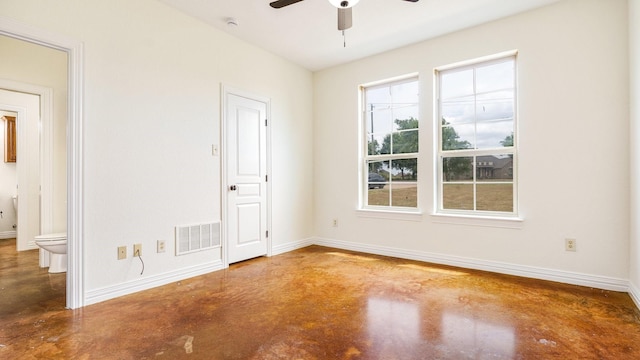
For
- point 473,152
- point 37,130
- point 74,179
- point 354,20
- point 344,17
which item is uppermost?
point 354,20

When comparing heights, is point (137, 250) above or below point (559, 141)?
below

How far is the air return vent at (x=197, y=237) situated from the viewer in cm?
325

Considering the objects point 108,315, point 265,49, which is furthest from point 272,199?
point 108,315

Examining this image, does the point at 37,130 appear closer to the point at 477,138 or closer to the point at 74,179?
the point at 74,179

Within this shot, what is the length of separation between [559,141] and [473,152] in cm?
80

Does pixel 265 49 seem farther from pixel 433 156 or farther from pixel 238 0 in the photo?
pixel 433 156

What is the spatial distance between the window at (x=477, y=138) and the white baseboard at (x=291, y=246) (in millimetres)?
2028

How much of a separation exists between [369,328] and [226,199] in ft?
7.37

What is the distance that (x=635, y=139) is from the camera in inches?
103

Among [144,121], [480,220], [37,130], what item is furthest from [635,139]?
[37,130]

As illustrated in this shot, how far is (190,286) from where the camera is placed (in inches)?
120

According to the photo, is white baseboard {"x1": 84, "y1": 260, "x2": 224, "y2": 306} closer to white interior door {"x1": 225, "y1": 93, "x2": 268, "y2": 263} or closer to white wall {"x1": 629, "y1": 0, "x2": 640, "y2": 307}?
white interior door {"x1": 225, "y1": 93, "x2": 268, "y2": 263}

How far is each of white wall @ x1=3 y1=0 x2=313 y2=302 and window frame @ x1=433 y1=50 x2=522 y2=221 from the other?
7.78 ft

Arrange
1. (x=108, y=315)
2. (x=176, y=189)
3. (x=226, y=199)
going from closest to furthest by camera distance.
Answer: (x=108, y=315) < (x=176, y=189) < (x=226, y=199)
